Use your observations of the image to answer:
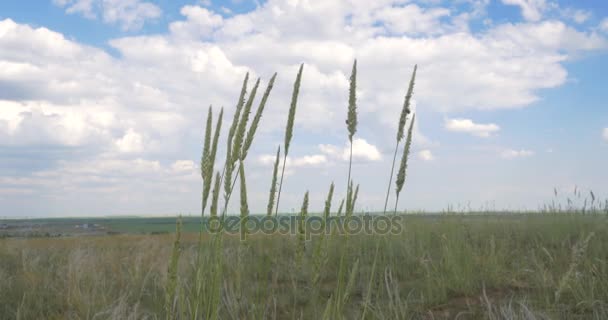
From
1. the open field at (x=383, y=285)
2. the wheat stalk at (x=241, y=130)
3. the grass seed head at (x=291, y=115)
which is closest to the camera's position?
the wheat stalk at (x=241, y=130)

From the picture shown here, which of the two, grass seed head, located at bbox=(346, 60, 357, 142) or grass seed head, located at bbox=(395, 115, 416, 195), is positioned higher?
grass seed head, located at bbox=(346, 60, 357, 142)

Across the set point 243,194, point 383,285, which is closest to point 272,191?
point 243,194

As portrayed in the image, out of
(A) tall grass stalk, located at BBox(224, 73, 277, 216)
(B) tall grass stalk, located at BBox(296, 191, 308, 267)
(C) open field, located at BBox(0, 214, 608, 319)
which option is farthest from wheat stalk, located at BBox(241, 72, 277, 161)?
(C) open field, located at BBox(0, 214, 608, 319)

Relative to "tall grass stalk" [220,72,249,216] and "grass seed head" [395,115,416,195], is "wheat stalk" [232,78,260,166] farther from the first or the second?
"grass seed head" [395,115,416,195]

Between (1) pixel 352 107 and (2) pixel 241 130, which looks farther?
(1) pixel 352 107

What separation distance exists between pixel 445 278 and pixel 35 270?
460 centimetres

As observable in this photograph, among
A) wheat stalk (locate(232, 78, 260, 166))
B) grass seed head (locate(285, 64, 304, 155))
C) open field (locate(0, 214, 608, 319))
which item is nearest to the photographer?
wheat stalk (locate(232, 78, 260, 166))

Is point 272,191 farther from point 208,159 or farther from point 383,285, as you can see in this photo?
point 383,285

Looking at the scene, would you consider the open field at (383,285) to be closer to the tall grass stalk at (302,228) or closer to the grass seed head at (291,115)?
the tall grass stalk at (302,228)

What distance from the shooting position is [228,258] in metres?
4.85

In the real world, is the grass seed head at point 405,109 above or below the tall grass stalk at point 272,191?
above

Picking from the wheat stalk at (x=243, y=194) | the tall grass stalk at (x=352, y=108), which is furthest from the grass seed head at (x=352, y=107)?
the wheat stalk at (x=243, y=194)

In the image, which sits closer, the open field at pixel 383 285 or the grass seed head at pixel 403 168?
the grass seed head at pixel 403 168

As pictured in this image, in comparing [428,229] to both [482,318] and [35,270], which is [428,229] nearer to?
[482,318]
